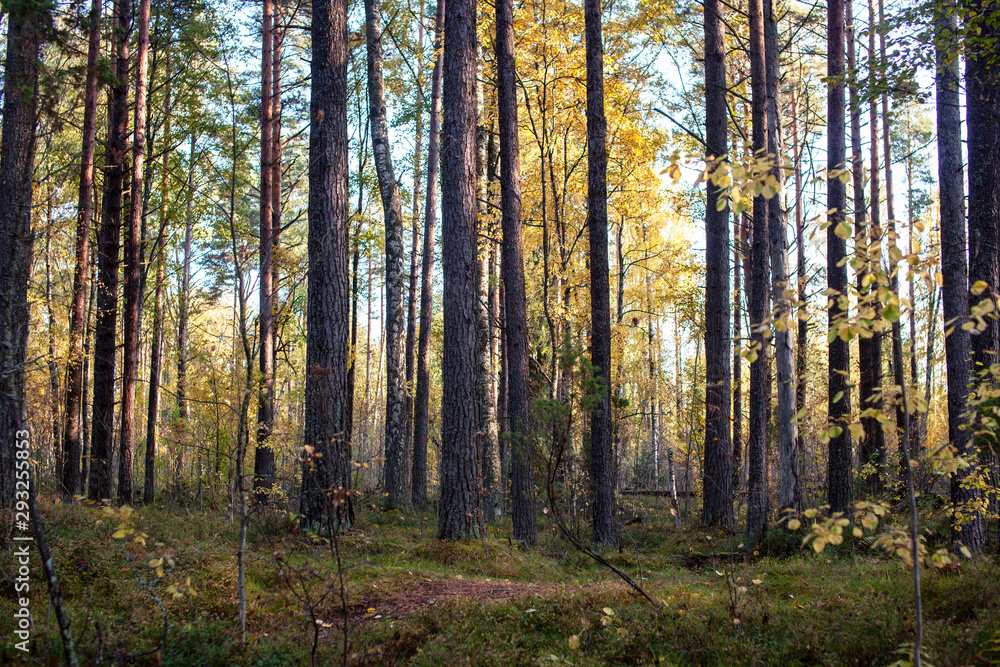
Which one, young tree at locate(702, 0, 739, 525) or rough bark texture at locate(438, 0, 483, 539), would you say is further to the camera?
young tree at locate(702, 0, 739, 525)

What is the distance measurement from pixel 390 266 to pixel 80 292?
5.73m

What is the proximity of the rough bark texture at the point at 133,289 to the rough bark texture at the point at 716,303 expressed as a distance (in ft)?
33.8

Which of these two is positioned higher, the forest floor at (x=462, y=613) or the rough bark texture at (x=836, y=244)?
the rough bark texture at (x=836, y=244)

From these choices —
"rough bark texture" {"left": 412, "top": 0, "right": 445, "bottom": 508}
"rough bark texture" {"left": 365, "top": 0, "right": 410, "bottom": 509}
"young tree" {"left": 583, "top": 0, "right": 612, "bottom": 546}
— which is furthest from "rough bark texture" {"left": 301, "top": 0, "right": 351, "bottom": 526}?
"rough bark texture" {"left": 412, "top": 0, "right": 445, "bottom": 508}

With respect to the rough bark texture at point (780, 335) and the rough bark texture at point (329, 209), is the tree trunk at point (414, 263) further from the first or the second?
the rough bark texture at point (780, 335)

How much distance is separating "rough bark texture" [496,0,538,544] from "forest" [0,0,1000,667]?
0.05 m

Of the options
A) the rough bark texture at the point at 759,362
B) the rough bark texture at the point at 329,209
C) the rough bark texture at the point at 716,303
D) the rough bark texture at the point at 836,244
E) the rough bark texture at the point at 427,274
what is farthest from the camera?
the rough bark texture at the point at 427,274

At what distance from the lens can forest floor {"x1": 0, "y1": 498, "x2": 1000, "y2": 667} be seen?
4.02 meters

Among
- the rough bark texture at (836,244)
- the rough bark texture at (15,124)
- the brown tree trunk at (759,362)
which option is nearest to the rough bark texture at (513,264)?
the brown tree trunk at (759,362)

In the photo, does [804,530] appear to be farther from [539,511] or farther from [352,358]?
[352,358]

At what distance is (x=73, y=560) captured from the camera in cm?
539

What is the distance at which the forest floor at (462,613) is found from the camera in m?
4.02

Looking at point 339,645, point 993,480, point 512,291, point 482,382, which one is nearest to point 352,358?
point 482,382

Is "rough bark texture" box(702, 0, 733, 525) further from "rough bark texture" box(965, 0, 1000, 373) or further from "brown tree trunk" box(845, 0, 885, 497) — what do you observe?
"rough bark texture" box(965, 0, 1000, 373)
